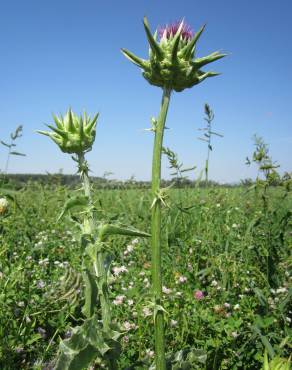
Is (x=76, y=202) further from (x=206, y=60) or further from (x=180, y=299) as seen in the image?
(x=180, y=299)

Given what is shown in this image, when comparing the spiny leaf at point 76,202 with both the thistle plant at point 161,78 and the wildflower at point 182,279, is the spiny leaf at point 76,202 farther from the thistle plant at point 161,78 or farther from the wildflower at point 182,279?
the wildflower at point 182,279

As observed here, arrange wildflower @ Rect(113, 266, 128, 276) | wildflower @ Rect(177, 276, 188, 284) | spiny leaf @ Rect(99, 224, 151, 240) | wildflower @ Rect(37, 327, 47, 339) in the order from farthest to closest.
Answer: wildflower @ Rect(113, 266, 128, 276) < wildflower @ Rect(177, 276, 188, 284) < wildflower @ Rect(37, 327, 47, 339) < spiny leaf @ Rect(99, 224, 151, 240)

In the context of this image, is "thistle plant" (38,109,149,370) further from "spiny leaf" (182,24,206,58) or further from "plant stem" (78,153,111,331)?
"spiny leaf" (182,24,206,58)

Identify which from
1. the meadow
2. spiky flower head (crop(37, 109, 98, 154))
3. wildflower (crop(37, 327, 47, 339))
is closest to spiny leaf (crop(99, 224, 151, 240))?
the meadow

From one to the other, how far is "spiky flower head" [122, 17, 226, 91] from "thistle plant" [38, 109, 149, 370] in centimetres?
33

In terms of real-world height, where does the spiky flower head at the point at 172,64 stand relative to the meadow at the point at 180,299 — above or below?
above

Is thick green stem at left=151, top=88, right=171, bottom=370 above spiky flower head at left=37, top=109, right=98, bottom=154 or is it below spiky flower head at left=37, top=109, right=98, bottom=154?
below

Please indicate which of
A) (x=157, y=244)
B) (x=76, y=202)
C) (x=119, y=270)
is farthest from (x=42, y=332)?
(x=157, y=244)

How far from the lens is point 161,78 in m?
1.68

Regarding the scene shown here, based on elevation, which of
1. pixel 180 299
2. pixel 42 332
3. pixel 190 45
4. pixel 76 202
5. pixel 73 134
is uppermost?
pixel 190 45

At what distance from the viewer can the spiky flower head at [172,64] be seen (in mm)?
1657

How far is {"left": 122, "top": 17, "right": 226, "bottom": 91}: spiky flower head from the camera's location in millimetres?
1657

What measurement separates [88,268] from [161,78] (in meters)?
0.89

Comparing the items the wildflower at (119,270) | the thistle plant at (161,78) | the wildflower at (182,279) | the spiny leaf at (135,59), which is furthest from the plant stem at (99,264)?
the wildflower at (119,270)
